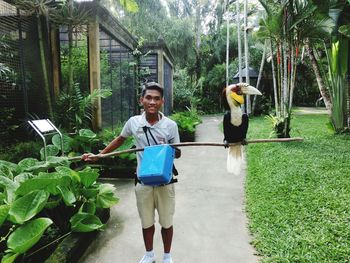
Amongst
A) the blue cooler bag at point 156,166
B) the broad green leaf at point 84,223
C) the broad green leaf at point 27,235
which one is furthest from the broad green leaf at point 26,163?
the blue cooler bag at point 156,166

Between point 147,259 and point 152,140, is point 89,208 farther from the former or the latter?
point 152,140

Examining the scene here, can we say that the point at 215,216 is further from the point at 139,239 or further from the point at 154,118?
the point at 154,118

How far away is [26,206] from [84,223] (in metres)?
0.70

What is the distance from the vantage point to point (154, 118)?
246 centimetres

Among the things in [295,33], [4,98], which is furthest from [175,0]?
[4,98]

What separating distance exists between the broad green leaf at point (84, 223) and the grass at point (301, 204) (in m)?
1.58

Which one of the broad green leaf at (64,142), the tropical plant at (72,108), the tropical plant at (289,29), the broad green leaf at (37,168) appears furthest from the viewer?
the tropical plant at (289,29)

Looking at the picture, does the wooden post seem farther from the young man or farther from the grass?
the young man

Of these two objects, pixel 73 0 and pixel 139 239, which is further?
pixel 73 0

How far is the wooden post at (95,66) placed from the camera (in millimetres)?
6625

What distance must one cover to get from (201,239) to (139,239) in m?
0.65

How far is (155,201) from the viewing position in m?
2.56

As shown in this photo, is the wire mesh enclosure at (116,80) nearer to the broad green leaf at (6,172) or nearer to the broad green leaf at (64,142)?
the broad green leaf at (64,142)

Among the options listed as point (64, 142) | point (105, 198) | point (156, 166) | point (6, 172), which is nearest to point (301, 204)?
point (105, 198)
